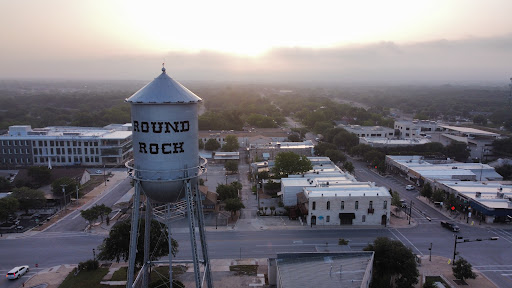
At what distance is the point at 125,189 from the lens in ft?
190

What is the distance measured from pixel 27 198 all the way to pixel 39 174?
38.0 ft

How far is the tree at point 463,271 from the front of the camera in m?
30.0

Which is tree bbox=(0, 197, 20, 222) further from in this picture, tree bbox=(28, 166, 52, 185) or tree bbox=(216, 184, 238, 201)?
tree bbox=(216, 184, 238, 201)

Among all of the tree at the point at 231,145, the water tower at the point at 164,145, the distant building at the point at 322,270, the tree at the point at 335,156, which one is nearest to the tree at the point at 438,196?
the tree at the point at 335,156

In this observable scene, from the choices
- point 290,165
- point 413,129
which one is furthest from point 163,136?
point 413,129

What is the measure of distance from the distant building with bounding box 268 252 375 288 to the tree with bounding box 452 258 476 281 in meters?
8.00

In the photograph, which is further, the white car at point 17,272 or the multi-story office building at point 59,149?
the multi-story office building at point 59,149

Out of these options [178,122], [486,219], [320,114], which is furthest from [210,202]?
[320,114]

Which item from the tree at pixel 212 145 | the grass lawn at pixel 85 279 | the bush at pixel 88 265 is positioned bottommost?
the grass lawn at pixel 85 279

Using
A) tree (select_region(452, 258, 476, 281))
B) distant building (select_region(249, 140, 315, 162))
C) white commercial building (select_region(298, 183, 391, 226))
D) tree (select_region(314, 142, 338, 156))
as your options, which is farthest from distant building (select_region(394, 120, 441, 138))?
tree (select_region(452, 258, 476, 281))

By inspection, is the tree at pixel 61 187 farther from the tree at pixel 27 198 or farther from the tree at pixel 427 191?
the tree at pixel 427 191

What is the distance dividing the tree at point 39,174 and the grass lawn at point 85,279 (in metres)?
31.0

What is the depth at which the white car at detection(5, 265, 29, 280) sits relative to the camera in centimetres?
3103

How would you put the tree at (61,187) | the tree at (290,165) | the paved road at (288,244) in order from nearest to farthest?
the paved road at (288,244) < the tree at (61,187) < the tree at (290,165)
